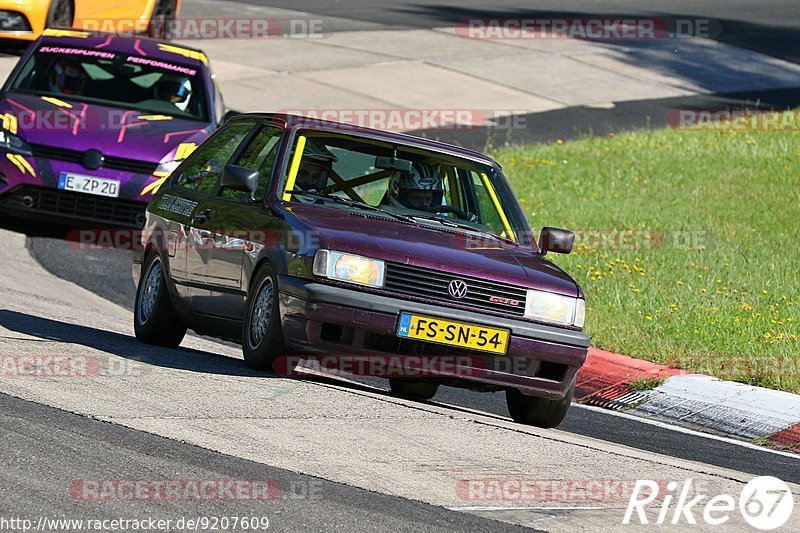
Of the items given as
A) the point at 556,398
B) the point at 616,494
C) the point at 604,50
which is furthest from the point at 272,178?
the point at 604,50

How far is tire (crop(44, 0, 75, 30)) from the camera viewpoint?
21.5 meters

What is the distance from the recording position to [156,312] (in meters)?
9.92

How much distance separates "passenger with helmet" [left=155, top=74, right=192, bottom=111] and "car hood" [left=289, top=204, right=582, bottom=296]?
6.25 m

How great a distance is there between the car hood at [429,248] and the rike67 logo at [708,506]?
1.71 m

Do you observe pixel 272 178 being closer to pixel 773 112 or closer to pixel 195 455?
Answer: pixel 195 455

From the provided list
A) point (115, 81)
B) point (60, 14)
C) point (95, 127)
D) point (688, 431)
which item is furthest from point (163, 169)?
point (60, 14)

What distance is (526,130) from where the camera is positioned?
22.2 meters

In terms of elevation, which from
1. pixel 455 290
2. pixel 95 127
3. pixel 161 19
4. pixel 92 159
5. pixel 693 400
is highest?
pixel 455 290

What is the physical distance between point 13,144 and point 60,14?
852 cm

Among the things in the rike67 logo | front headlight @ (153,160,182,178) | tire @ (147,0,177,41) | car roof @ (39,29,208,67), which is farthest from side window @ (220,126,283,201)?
tire @ (147,0,177,41)

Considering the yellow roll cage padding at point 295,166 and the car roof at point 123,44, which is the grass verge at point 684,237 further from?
the car roof at point 123,44

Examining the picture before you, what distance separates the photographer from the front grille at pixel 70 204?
13.5m

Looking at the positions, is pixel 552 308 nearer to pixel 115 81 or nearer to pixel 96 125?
pixel 96 125

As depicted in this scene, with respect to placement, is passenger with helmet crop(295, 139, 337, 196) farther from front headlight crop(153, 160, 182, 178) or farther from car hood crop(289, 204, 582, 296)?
front headlight crop(153, 160, 182, 178)
